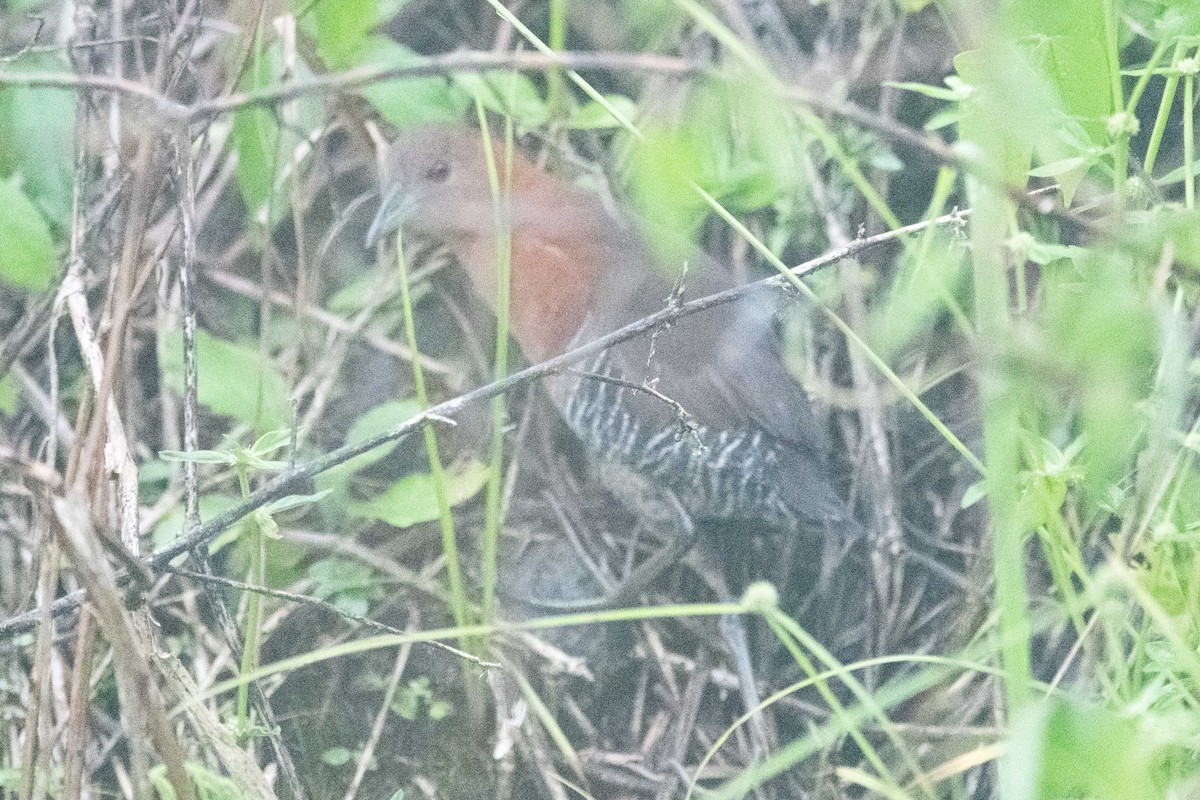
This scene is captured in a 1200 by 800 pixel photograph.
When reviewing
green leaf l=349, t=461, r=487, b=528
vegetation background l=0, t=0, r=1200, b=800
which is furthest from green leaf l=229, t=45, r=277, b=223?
green leaf l=349, t=461, r=487, b=528

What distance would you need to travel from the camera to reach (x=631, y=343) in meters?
2.21

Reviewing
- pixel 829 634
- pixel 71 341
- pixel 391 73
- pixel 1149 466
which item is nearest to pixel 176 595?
pixel 71 341

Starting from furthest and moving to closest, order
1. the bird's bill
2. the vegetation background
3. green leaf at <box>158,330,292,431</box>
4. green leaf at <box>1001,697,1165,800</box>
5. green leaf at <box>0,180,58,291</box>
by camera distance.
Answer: the bird's bill
green leaf at <box>158,330,292,431</box>
green leaf at <box>0,180,58,291</box>
the vegetation background
green leaf at <box>1001,697,1165,800</box>

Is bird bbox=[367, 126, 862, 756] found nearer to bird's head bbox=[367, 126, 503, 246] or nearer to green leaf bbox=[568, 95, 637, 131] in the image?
bird's head bbox=[367, 126, 503, 246]

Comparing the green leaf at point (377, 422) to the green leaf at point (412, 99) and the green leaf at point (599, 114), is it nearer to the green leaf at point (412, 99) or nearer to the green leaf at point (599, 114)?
the green leaf at point (412, 99)

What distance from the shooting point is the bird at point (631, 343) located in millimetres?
2201

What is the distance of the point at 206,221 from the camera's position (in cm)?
253

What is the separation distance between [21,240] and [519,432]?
1.06 metres

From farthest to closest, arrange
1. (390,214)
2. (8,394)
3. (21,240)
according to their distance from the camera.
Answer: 1. (390,214)
2. (8,394)
3. (21,240)

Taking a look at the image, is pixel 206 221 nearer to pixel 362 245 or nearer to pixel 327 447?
pixel 362 245

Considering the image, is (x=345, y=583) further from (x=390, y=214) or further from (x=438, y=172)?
(x=438, y=172)

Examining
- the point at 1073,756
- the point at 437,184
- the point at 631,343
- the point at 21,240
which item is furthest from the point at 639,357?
the point at 1073,756

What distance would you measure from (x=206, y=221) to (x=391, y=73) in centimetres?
172

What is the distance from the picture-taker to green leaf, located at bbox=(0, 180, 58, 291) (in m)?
1.72
